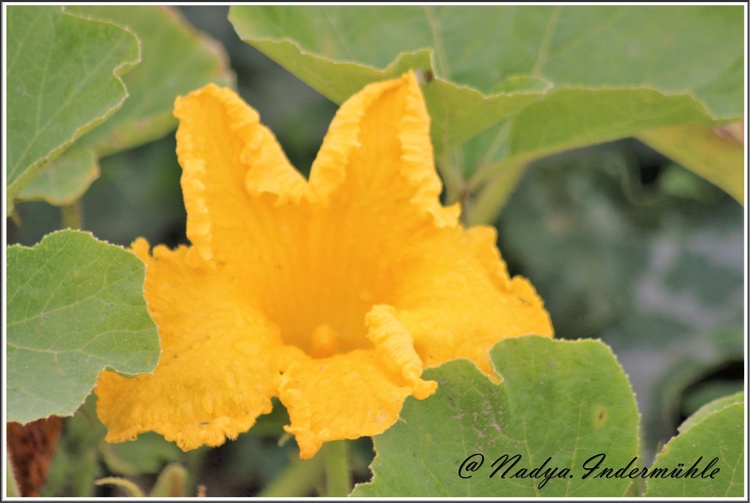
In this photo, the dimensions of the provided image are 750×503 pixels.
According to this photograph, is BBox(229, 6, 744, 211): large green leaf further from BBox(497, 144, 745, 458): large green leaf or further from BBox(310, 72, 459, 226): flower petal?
BBox(497, 144, 745, 458): large green leaf

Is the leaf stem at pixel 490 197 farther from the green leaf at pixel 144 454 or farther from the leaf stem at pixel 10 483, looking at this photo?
the leaf stem at pixel 10 483

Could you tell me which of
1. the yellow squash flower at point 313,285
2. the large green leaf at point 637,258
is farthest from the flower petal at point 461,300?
the large green leaf at point 637,258

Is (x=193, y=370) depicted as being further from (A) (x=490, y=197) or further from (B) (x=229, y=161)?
(A) (x=490, y=197)

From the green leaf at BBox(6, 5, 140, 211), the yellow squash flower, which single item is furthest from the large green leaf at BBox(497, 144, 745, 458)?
the green leaf at BBox(6, 5, 140, 211)

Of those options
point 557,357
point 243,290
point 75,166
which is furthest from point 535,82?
point 75,166

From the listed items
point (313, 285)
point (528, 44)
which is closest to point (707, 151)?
point (528, 44)
